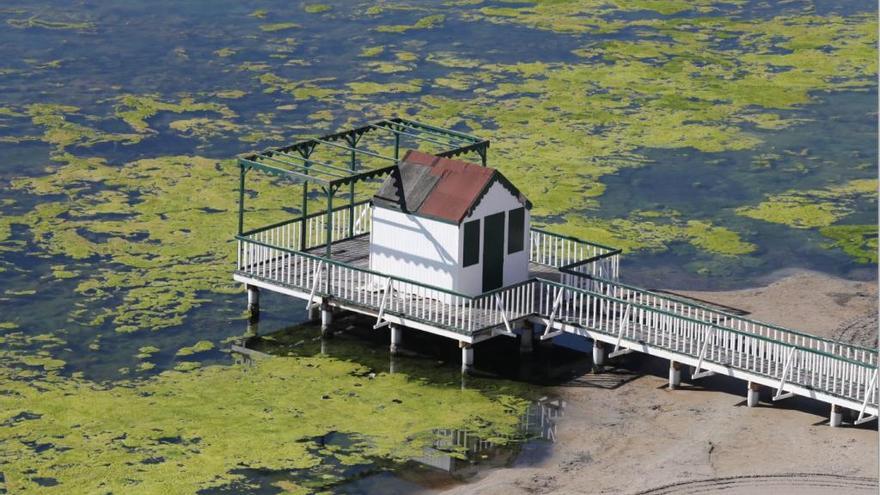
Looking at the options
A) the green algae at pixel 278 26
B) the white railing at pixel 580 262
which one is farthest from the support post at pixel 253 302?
the green algae at pixel 278 26

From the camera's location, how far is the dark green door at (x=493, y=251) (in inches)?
2154

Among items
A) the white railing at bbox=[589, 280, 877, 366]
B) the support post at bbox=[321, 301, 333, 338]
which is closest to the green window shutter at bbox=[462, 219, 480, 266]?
the white railing at bbox=[589, 280, 877, 366]

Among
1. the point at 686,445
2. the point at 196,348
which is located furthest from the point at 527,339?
the point at 196,348

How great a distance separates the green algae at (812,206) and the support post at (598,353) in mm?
16945

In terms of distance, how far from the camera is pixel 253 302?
58062mm

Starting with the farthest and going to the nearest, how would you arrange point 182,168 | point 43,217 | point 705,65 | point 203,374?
1. point 705,65
2. point 182,168
3. point 43,217
4. point 203,374

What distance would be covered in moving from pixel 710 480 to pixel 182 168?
3335cm

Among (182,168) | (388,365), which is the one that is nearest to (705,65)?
(182,168)

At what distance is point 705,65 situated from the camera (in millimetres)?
90812

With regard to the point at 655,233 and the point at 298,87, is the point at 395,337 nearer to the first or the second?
the point at 655,233

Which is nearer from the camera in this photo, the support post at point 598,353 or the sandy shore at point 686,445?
the sandy shore at point 686,445

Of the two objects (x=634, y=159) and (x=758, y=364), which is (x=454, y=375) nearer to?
(x=758, y=364)

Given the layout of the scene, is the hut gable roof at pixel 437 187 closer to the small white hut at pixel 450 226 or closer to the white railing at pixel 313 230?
the small white hut at pixel 450 226

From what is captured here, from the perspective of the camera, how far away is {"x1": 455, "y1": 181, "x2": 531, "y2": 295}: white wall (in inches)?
2133
